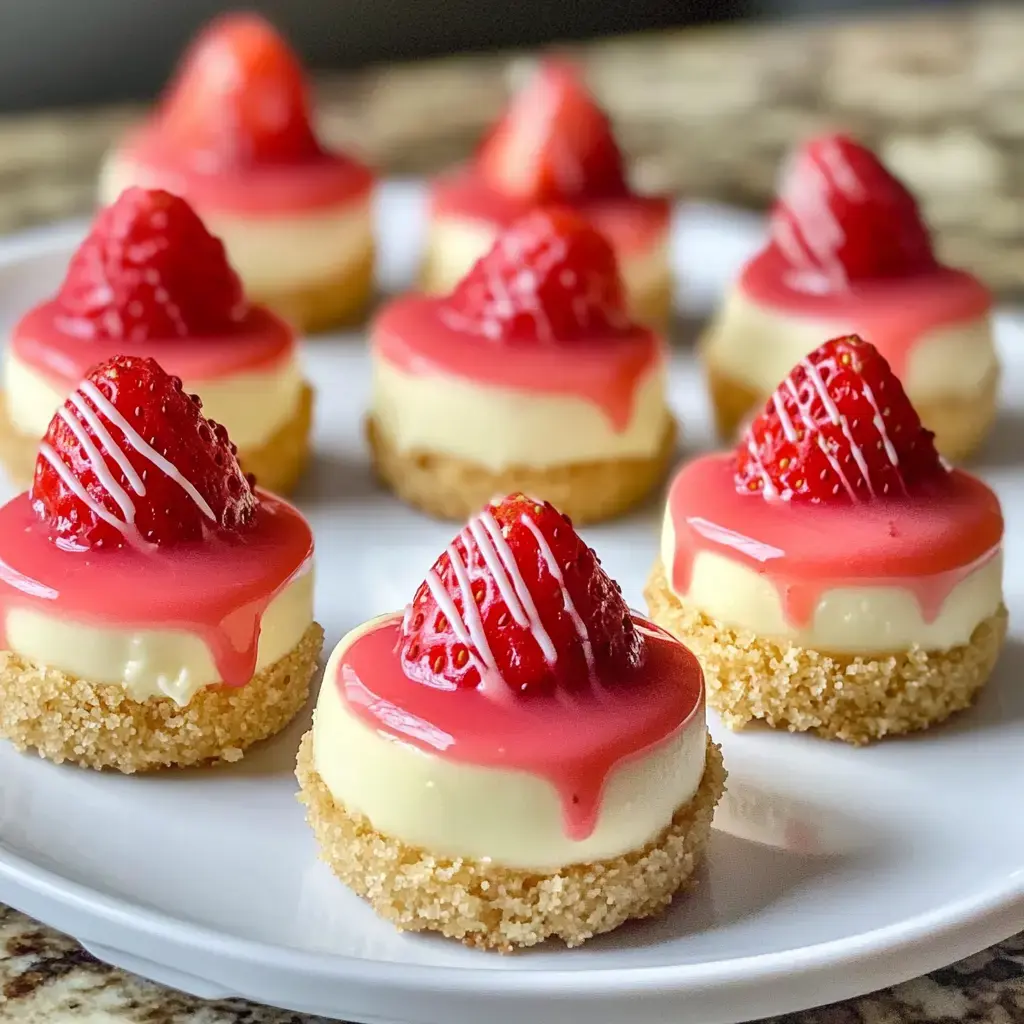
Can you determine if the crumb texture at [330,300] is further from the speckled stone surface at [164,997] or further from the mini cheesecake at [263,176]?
the speckled stone surface at [164,997]

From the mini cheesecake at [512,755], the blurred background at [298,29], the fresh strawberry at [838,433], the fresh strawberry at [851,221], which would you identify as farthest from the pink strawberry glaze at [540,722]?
the blurred background at [298,29]

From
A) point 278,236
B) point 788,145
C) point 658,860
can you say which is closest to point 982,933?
point 658,860

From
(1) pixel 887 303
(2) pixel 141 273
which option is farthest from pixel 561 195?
(2) pixel 141 273

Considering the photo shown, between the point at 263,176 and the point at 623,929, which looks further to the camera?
the point at 263,176

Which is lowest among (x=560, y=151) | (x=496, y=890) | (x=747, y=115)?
(x=747, y=115)

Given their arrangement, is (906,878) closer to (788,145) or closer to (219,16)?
(788,145)

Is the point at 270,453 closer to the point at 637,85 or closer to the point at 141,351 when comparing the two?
the point at 141,351
